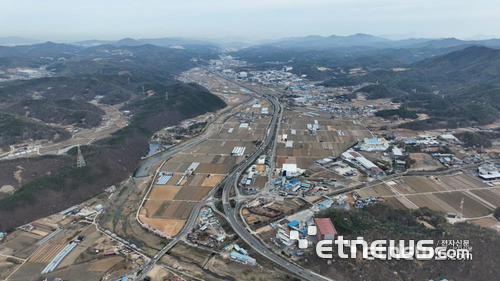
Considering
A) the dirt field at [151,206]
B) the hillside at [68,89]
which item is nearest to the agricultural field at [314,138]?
the dirt field at [151,206]

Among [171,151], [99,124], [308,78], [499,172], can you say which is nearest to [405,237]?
[499,172]

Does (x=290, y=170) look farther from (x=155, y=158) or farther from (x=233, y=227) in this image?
(x=155, y=158)

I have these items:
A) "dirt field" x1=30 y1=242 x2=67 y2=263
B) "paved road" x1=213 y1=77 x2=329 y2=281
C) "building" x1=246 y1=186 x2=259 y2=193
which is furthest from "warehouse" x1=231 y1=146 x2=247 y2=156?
"dirt field" x1=30 y1=242 x2=67 y2=263

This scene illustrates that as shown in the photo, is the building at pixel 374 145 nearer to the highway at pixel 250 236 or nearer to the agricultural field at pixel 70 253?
the highway at pixel 250 236

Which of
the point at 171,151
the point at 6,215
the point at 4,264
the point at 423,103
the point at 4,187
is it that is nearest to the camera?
the point at 4,264

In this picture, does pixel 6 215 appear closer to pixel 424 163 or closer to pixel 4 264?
pixel 4 264

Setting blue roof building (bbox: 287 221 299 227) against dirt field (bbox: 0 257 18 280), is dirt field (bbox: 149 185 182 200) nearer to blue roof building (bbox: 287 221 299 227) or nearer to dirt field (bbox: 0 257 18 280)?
dirt field (bbox: 0 257 18 280)
